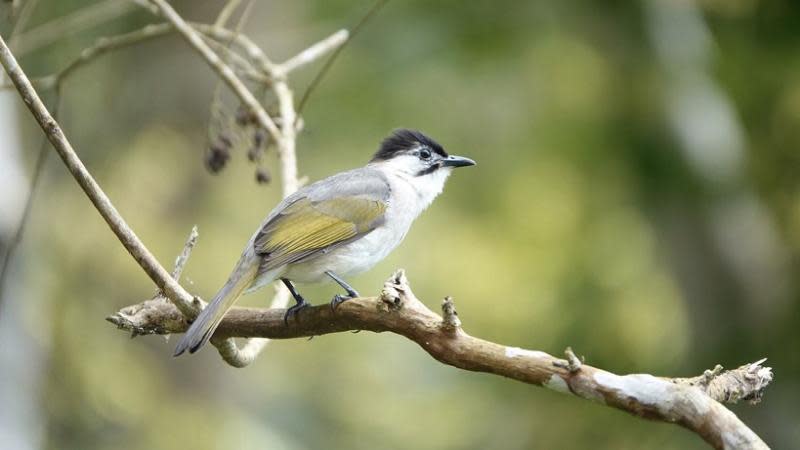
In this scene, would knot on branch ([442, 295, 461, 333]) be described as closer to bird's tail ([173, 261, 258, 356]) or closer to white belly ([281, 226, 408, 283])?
bird's tail ([173, 261, 258, 356])

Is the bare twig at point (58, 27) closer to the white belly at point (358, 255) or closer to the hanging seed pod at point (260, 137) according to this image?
the hanging seed pod at point (260, 137)

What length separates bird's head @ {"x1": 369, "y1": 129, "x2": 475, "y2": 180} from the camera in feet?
17.4

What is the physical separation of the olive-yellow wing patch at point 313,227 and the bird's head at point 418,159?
54 centimetres

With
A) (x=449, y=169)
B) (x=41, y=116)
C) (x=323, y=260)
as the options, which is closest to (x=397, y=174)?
(x=449, y=169)

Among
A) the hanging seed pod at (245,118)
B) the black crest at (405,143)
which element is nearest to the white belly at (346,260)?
the black crest at (405,143)

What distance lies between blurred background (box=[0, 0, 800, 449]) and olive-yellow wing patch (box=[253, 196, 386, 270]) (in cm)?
249

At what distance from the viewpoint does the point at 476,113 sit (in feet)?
27.7

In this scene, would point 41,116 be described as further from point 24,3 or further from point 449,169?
point 449,169

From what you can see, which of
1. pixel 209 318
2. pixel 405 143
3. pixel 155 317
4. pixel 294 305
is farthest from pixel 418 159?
pixel 209 318

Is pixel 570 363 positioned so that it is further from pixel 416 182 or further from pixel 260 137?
pixel 260 137

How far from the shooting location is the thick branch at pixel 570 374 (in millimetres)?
2617

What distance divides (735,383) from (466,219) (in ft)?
18.1

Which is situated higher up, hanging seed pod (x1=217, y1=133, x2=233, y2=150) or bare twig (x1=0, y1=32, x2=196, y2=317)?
hanging seed pod (x1=217, y1=133, x2=233, y2=150)

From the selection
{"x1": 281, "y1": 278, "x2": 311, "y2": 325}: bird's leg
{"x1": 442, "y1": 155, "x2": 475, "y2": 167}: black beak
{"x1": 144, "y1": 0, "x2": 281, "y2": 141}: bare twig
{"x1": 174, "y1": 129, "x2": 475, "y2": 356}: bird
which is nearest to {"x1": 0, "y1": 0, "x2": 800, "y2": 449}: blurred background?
{"x1": 442, "y1": 155, "x2": 475, "y2": 167}: black beak
